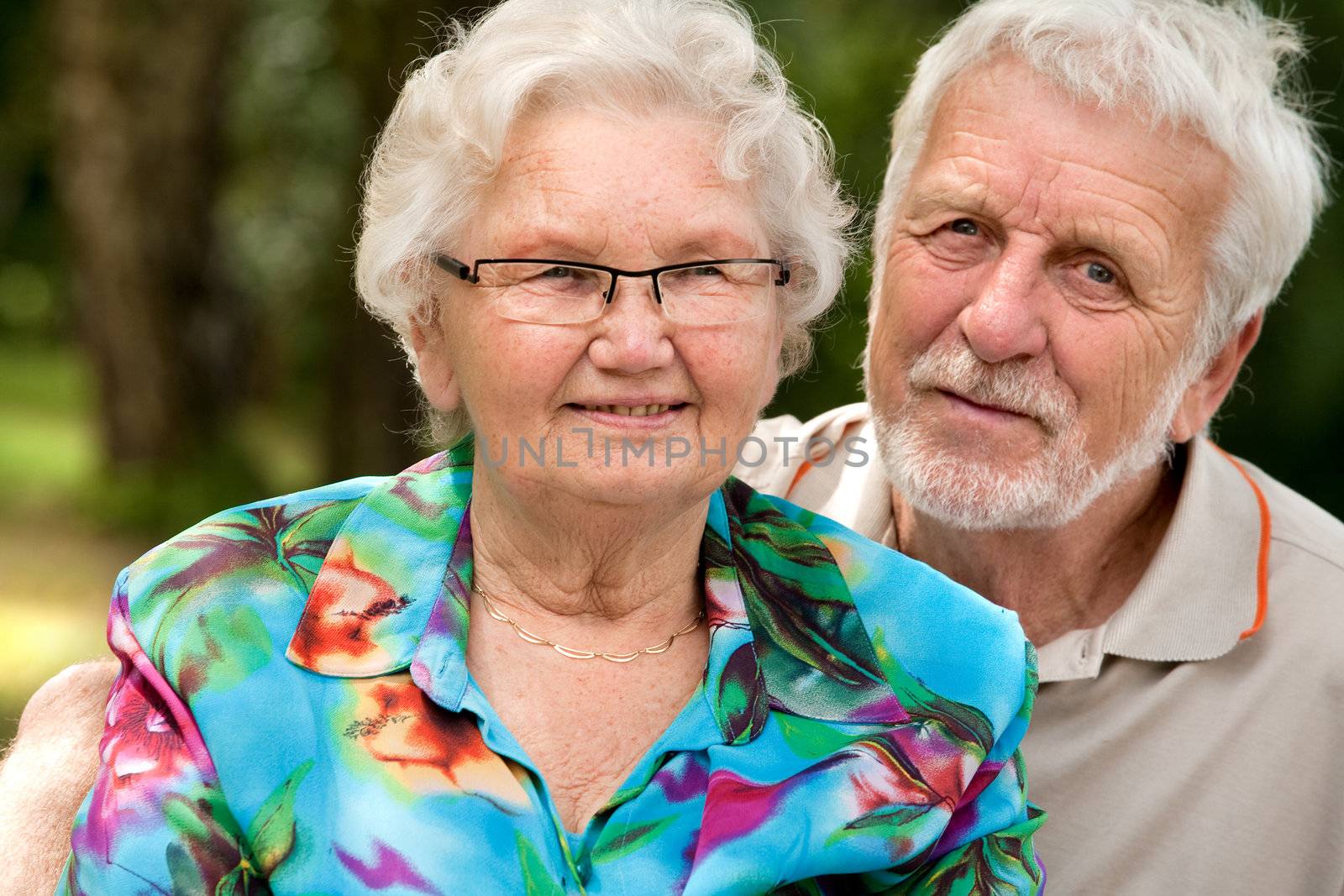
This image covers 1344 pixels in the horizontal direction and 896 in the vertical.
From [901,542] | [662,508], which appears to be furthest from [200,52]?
[662,508]

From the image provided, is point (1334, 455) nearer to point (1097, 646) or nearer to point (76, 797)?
point (1097, 646)

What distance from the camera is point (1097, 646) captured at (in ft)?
8.79

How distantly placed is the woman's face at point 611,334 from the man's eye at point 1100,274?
939 millimetres

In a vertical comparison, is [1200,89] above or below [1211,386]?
above

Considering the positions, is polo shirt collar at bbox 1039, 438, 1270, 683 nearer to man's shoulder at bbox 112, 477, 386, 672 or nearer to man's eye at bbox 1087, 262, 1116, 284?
man's eye at bbox 1087, 262, 1116, 284

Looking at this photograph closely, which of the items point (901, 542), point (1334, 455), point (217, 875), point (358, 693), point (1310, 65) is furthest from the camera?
point (1334, 455)

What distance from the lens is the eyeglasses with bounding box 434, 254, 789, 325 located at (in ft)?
6.12

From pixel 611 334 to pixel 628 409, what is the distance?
11cm

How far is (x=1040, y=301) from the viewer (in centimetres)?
260

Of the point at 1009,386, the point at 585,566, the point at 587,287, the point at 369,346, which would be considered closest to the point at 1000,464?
the point at 1009,386

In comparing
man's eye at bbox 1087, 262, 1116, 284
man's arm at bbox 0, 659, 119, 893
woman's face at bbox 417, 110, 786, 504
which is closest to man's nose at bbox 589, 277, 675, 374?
woman's face at bbox 417, 110, 786, 504

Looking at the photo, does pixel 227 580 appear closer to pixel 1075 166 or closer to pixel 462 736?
pixel 462 736

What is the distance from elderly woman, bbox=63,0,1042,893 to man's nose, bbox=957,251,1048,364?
1.84ft

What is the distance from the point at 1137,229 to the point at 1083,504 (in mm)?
527
